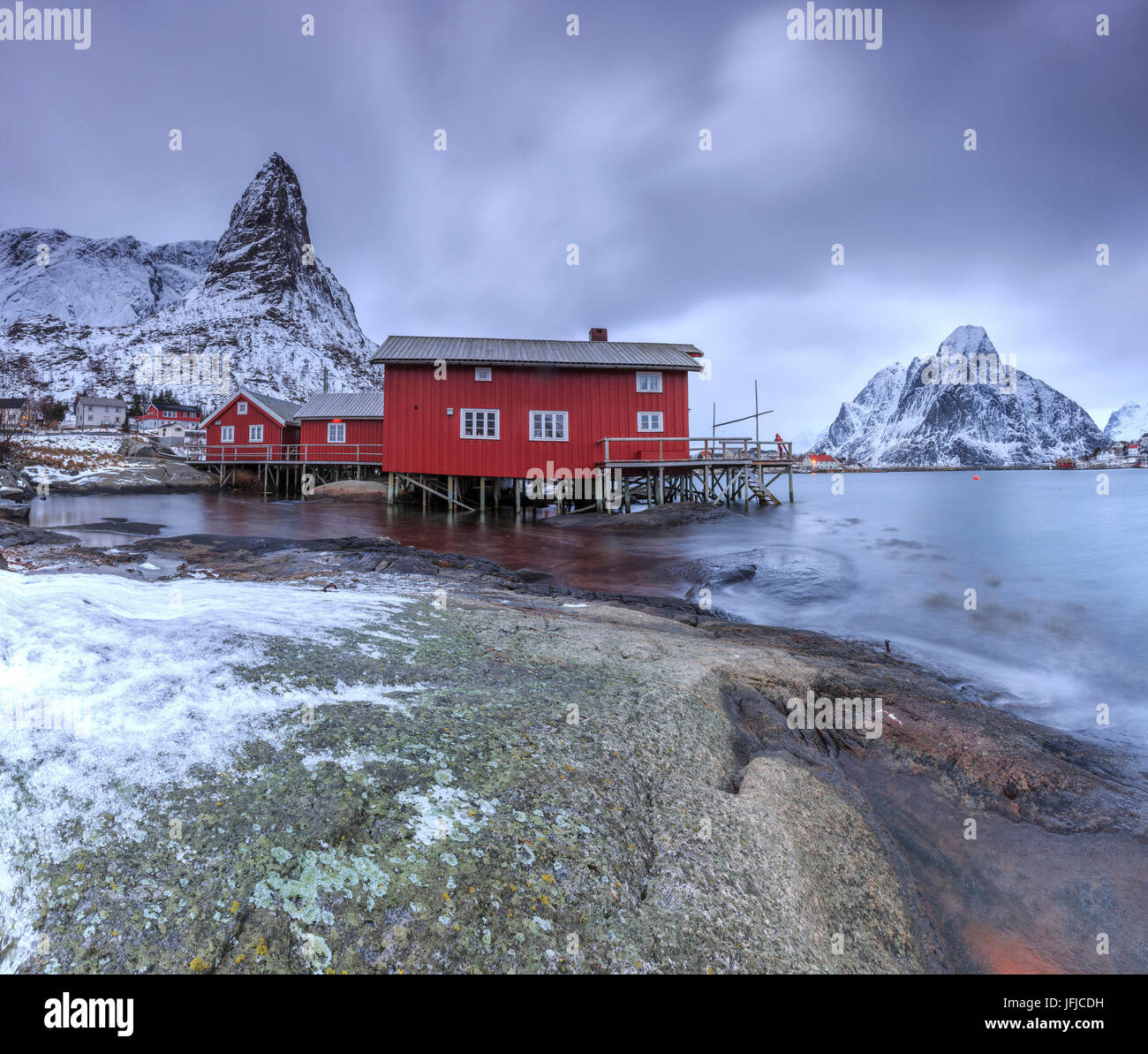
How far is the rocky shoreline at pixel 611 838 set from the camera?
204cm

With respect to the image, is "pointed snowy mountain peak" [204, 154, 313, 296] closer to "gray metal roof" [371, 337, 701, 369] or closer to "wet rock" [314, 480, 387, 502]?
"wet rock" [314, 480, 387, 502]

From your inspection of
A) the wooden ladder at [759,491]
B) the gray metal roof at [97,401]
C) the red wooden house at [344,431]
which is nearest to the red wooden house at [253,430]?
the red wooden house at [344,431]

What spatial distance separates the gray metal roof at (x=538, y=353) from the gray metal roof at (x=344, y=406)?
36.3 ft

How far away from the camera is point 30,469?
106 ft

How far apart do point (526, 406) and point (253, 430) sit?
86.9 ft

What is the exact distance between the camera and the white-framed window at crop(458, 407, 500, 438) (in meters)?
25.2

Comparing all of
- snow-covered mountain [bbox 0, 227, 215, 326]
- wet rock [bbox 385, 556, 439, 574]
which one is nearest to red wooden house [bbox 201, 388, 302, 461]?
wet rock [bbox 385, 556, 439, 574]

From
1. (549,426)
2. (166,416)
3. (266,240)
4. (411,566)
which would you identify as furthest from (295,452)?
(266,240)

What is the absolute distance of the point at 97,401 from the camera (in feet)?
258

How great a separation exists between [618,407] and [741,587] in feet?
46.6

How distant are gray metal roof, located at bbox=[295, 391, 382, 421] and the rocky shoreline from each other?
115 ft

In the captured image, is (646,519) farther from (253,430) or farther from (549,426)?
(253,430)

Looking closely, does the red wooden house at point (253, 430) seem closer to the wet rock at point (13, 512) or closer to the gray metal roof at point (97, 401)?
the wet rock at point (13, 512)
